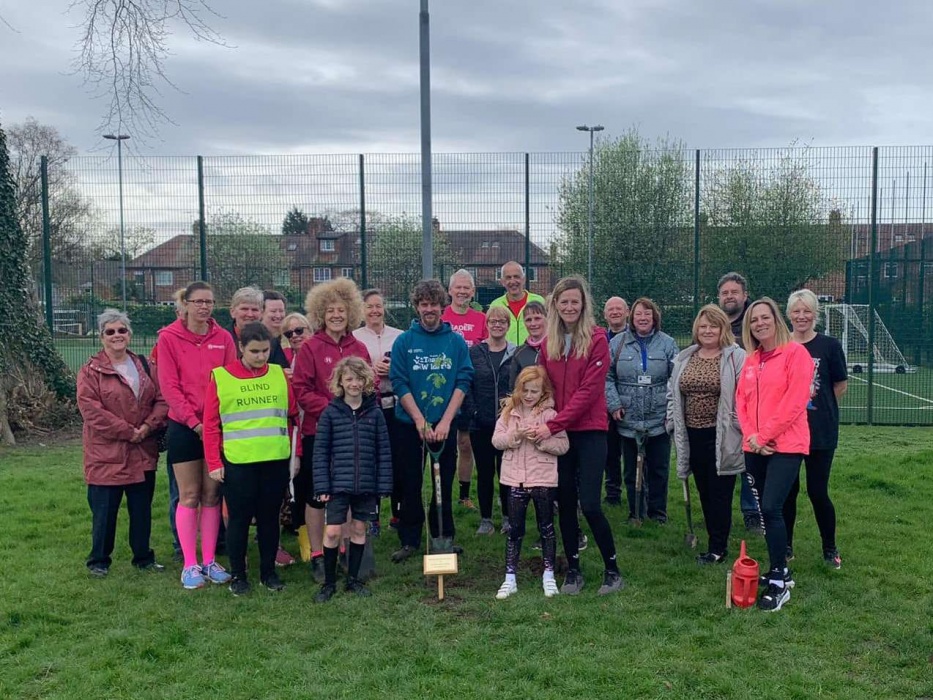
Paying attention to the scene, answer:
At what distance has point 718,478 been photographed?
17.3 ft

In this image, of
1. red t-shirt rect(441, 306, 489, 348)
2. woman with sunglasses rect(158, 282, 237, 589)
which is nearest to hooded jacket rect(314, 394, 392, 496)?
woman with sunglasses rect(158, 282, 237, 589)

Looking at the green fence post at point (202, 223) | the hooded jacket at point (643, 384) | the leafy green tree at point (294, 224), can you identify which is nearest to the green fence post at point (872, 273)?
the hooded jacket at point (643, 384)

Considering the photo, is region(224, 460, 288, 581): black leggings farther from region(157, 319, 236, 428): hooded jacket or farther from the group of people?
region(157, 319, 236, 428): hooded jacket

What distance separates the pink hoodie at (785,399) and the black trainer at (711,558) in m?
1.04

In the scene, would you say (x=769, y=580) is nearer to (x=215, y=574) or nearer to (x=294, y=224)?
(x=215, y=574)

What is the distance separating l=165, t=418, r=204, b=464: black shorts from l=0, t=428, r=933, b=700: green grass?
827mm

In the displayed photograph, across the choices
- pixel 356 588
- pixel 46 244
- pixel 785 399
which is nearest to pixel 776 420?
pixel 785 399

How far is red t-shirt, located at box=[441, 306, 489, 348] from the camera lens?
6.50m

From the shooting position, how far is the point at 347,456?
4730 millimetres

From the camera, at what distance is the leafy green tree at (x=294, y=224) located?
34.8 ft

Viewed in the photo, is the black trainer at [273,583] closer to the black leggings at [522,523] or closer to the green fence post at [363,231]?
the black leggings at [522,523]

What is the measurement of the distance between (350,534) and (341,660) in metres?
1.13

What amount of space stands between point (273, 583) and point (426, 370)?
5.50ft

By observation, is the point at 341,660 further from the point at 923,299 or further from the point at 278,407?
the point at 923,299
